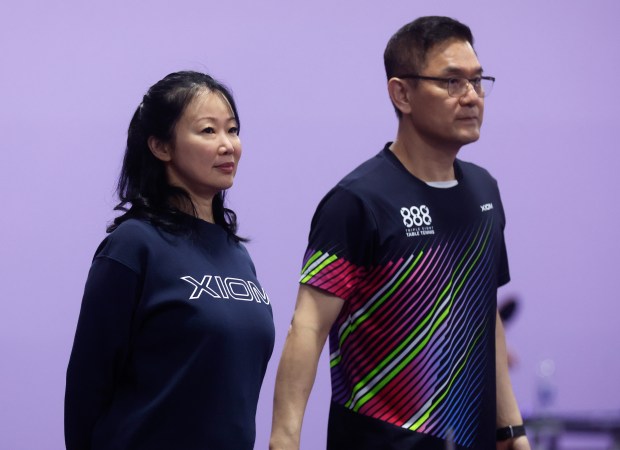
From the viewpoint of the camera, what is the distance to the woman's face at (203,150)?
2.14 metres

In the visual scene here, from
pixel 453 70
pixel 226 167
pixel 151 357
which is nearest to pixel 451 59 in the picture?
pixel 453 70

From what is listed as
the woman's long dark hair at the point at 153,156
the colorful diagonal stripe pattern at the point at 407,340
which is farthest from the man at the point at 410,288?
the woman's long dark hair at the point at 153,156

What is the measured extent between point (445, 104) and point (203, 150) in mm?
589

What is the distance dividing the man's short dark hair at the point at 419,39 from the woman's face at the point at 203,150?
1.65 feet

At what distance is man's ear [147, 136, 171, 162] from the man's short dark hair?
2.04 feet

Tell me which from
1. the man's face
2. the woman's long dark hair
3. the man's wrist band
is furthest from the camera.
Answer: the man's wrist band

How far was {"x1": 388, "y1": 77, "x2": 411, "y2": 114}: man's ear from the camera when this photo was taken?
249 cm

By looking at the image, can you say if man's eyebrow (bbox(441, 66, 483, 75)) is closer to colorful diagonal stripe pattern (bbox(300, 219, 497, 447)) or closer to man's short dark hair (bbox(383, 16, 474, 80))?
man's short dark hair (bbox(383, 16, 474, 80))

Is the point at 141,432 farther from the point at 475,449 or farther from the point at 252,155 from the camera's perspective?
the point at 252,155

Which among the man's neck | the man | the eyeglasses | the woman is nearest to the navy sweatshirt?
the woman

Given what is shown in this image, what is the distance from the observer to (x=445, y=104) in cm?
244

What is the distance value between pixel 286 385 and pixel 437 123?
2.12 ft

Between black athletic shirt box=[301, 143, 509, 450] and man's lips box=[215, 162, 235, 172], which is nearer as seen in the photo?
man's lips box=[215, 162, 235, 172]

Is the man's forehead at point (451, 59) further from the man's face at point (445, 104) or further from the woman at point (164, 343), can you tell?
the woman at point (164, 343)
